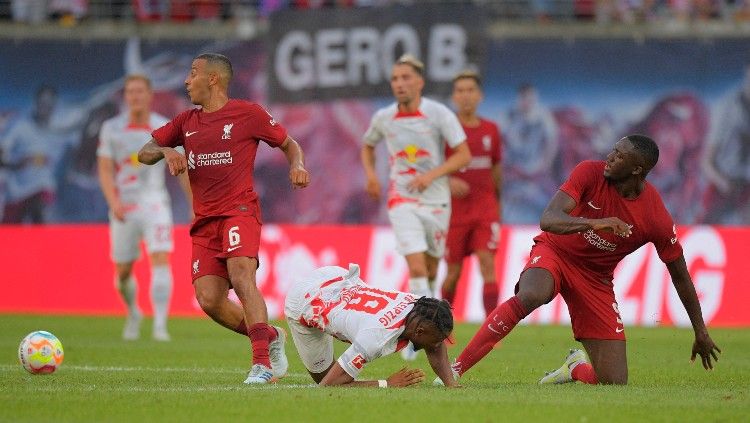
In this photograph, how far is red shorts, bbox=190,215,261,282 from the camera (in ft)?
34.0

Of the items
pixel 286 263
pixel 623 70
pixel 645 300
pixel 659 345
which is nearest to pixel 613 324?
pixel 659 345

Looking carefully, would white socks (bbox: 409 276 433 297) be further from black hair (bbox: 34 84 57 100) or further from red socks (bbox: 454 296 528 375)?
black hair (bbox: 34 84 57 100)

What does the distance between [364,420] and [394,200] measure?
20.3ft

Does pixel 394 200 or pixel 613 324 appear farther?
pixel 394 200

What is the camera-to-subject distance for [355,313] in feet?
30.7

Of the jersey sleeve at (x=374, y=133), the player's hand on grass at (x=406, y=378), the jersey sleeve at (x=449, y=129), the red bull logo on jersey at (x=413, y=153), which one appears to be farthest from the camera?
the jersey sleeve at (x=374, y=133)

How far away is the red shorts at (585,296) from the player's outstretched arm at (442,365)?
44.8 inches

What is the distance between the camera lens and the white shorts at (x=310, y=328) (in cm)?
973

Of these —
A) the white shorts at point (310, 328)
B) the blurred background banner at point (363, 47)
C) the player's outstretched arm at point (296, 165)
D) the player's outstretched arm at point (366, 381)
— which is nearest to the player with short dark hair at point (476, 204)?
the player's outstretched arm at point (296, 165)

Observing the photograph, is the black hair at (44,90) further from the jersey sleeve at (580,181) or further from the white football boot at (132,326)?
the jersey sleeve at (580,181)

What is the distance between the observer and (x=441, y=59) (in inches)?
1029

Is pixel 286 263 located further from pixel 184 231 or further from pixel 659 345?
pixel 659 345

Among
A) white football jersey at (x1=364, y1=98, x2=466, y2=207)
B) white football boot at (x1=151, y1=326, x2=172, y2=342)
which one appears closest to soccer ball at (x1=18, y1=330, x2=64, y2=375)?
white football jersey at (x1=364, y1=98, x2=466, y2=207)

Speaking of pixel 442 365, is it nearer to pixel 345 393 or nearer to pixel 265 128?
pixel 345 393
